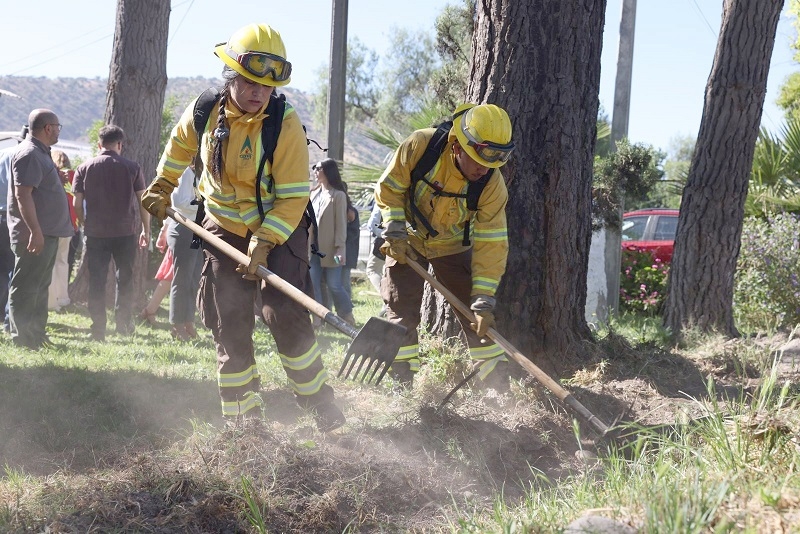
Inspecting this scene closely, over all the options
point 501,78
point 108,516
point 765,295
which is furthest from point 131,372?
point 765,295

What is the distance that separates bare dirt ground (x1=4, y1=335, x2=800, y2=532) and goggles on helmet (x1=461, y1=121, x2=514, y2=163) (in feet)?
4.90

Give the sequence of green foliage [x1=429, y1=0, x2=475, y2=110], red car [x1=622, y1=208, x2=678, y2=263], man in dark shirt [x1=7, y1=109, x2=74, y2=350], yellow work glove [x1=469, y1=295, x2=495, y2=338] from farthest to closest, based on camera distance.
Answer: red car [x1=622, y1=208, x2=678, y2=263] → green foliage [x1=429, y1=0, x2=475, y2=110] → man in dark shirt [x1=7, y1=109, x2=74, y2=350] → yellow work glove [x1=469, y1=295, x2=495, y2=338]

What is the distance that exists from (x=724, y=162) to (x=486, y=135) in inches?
158

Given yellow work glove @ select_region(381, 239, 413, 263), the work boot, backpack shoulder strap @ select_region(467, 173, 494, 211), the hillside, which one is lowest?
the work boot

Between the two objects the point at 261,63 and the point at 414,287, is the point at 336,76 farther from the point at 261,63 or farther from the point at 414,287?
the point at 261,63

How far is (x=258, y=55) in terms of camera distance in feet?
13.7

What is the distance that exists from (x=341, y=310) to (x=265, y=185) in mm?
4534

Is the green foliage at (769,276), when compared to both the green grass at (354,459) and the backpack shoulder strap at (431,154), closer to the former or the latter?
the green grass at (354,459)

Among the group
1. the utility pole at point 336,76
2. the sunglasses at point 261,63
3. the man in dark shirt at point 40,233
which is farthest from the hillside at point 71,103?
the sunglasses at point 261,63

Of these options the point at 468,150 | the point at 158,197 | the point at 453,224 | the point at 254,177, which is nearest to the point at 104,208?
the point at 158,197

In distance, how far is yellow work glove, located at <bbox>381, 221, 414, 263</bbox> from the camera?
4.93 metres

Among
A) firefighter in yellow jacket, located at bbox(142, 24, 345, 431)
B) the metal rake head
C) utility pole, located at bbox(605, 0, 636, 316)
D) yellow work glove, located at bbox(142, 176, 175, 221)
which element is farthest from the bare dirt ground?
utility pole, located at bbox(605, 0, 636, 316)

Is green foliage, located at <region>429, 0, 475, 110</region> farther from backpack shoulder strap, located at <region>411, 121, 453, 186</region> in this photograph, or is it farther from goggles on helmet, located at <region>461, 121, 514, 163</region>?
goggles on helmet, located at <region>461, 121, 514, 163</region>

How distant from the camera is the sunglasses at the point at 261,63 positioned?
4152 millimetres
